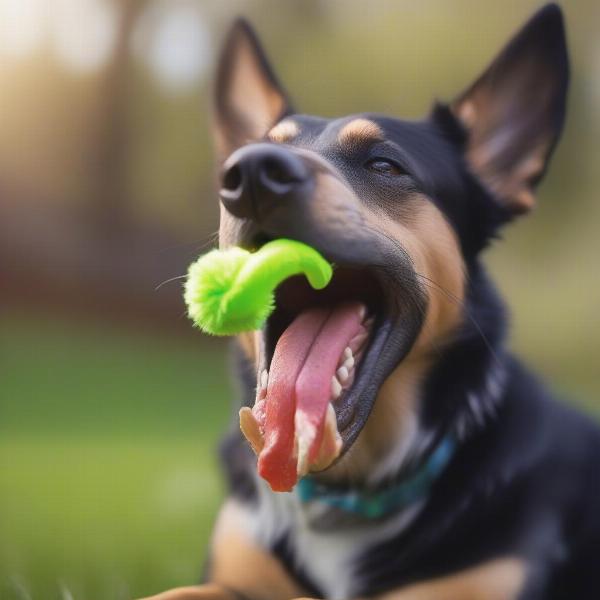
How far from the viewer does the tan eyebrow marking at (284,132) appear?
2418 mm

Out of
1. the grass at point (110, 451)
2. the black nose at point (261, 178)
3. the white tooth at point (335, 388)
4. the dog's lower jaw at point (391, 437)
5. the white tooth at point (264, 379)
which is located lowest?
the grass at point (110, 451)

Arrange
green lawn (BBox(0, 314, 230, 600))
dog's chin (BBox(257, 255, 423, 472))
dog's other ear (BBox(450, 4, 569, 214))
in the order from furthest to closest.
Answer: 1. green lawn (BBox(0, 314, 230, 600))
2. dog's other ear (BBox(450, 4, 569, 214))
3. dog's chin (BBox(257, 255, 423, 472))

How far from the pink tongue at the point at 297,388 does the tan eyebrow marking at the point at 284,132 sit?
0.55 meters

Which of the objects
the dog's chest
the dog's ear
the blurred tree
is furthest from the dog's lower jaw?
the blurred tree

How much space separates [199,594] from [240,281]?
37.1 inches

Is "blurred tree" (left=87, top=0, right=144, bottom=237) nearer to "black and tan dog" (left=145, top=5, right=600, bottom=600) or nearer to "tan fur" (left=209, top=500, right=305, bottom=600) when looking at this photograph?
"black and tan dog" (left=145, top=5, right=600, bottom=600)

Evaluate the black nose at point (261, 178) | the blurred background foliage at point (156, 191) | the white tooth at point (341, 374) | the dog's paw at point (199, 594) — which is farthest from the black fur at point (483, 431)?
the blurred background foliage at point (156, 191)

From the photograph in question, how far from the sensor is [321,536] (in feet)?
8.07

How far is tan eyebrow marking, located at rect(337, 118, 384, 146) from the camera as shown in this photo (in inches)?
91.5

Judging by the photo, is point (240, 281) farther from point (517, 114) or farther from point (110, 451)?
point (110, 451)

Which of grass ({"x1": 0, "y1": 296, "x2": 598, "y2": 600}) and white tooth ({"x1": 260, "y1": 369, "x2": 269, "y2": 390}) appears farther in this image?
grass ({"x1": 0, "y1": 296, "x2": 598, "y2": 600})

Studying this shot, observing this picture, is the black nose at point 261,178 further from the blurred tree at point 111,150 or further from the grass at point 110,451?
the blurred tree at point 111,150

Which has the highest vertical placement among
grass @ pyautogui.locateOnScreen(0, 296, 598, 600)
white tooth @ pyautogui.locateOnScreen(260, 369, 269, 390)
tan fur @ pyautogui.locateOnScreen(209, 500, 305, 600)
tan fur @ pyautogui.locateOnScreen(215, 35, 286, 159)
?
tan fur @ pyautogui.locateOnScreen(215, 35, 286, 159)

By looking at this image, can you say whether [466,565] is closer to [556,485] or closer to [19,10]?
[556,485]
